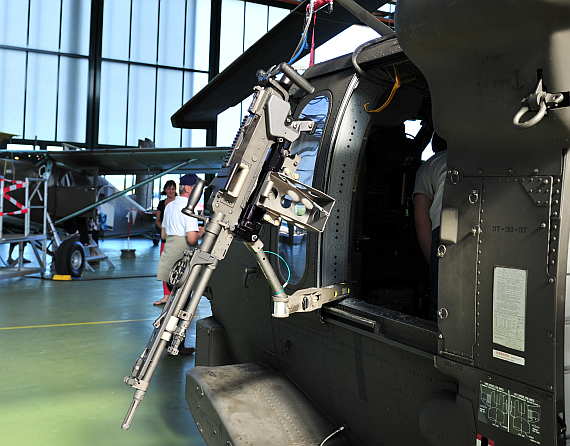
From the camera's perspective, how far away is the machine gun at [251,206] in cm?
229

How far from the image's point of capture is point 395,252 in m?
3.56

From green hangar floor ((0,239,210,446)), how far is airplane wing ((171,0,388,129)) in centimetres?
231

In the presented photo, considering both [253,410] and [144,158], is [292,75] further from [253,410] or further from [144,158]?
[144,158]

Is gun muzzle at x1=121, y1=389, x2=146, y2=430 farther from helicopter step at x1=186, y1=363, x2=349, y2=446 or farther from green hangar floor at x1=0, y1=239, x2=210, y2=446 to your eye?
green hangar floor at x1=0, y1=239, x2=210, y2=446

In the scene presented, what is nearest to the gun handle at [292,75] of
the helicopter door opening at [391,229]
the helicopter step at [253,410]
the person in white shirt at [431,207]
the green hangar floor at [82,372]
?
the person in white shirt at [431,207]

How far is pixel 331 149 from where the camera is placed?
9.27 feet

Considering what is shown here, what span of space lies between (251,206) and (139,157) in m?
11.9

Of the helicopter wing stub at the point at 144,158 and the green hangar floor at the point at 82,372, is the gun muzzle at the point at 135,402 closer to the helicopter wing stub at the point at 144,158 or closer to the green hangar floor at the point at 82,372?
the green hangar floor at the point at 82,372

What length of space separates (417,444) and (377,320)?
556 millimetres

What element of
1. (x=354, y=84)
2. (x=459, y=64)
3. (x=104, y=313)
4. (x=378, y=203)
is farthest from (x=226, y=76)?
(x=104, y=313)

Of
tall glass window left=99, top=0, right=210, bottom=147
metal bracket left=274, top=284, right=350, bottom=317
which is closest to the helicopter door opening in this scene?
metal bracket left=274, top=284, right=350, bottom=317

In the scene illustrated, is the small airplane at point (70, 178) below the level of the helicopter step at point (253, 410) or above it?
above

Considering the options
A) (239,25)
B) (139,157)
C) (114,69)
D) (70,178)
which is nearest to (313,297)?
(139,157)

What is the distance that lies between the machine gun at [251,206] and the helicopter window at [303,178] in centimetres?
39
